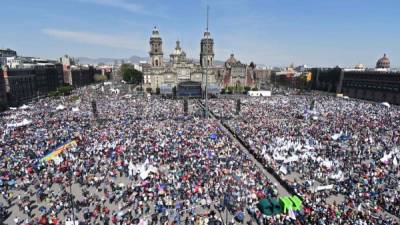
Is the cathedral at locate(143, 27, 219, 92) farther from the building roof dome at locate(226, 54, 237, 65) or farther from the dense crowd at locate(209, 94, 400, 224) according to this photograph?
the dense crowd at locate(209, 94, 400, 224)

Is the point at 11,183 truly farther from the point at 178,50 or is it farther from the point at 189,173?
the point at 178,50

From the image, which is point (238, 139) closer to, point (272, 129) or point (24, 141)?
point (272, 129)

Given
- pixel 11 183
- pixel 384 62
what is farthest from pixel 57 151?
pixel 384 62

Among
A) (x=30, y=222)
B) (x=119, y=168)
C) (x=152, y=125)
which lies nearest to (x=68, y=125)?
(x=152, y=125)

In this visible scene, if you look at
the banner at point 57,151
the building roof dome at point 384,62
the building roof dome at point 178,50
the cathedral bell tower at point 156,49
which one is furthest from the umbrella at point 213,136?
the building roof dome at point 384,62

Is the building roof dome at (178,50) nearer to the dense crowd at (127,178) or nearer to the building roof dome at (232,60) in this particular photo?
the building roof dome at (232,60)

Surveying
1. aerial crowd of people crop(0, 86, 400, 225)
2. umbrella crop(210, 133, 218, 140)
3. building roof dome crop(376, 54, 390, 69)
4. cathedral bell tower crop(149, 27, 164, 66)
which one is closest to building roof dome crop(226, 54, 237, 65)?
cathedral bell tower crop(149, 27, 164, 66)
